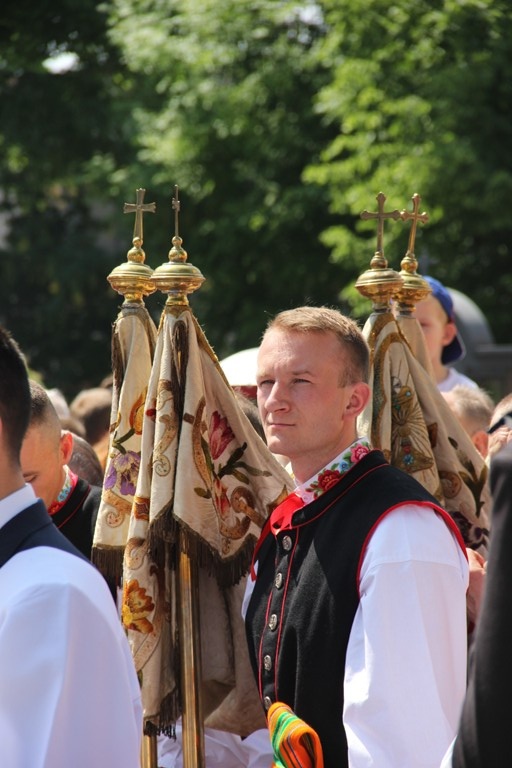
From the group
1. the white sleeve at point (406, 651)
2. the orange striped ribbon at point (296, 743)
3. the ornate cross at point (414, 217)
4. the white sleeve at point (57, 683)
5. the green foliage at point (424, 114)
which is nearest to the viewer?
the white sleeve at point (57, 683)

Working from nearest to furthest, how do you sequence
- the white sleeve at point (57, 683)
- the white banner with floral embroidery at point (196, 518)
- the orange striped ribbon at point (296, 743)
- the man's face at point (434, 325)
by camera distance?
the white sleeve at point (57, 683) < the orange striped ribbon at point (296, 743) < the white banner with floral embroidery at point (196, 518) < the man's face at point (434, 325)

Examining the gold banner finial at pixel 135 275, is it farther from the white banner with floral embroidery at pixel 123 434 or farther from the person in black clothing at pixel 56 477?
the person in black clothing at pixel 56 477

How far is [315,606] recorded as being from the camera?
110 inches

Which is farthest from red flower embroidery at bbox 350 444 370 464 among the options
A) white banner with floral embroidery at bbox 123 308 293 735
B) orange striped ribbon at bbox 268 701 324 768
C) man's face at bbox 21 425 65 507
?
man's face at bbox 21 425 65 507

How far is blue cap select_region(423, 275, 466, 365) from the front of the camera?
5.33 m

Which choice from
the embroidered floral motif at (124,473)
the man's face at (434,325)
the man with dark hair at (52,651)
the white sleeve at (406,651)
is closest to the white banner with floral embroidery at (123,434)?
the embroidered floral motif at (124,473)

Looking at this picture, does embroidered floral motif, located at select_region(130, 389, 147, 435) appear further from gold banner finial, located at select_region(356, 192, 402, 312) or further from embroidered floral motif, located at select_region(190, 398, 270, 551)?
gold banner finial, located at select_region(356, 192, 402, 312)

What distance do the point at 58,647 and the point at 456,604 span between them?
117 centimetres

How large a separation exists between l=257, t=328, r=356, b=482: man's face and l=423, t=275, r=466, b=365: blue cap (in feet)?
7.50

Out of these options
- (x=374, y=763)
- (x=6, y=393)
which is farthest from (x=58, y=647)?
(x=374, y=763)

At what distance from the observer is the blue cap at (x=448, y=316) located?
17.5ft

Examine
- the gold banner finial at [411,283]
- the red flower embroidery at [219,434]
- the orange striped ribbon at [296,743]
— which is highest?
the gold banner finial at [411,283]

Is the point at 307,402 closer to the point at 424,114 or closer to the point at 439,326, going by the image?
the point at 439,326

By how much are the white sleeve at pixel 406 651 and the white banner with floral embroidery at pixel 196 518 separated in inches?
27.5
